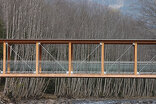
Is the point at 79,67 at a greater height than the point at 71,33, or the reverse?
the point at 71,33

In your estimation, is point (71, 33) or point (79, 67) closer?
point (79, 67)

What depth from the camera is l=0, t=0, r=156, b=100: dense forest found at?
3144cm

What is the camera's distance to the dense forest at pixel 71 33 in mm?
31438

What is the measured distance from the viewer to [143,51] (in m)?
39.8

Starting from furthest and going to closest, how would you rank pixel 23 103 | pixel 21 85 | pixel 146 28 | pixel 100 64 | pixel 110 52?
pixel 110 52
pixel 146 28
pixel 21 85
pixel 23 103
pixel 100 64

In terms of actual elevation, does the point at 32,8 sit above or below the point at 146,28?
above

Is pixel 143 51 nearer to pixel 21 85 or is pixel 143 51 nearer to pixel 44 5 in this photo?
pixel 44 5

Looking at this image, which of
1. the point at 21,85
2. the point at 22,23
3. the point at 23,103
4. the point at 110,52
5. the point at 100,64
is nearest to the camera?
the point at 100,64

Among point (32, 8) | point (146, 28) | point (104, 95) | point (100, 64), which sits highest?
point (32, 8)

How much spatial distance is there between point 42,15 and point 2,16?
489 centimetres

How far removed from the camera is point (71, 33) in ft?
124

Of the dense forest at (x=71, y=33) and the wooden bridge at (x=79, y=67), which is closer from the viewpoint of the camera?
the wooden bridge at (x=79, y=67)

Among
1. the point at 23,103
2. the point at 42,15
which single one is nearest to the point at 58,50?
the point at 42,15

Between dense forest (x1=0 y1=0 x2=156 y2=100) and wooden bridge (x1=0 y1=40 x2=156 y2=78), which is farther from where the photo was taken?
dense forest (x1=0 y1=0 x2=156 y2=100)
